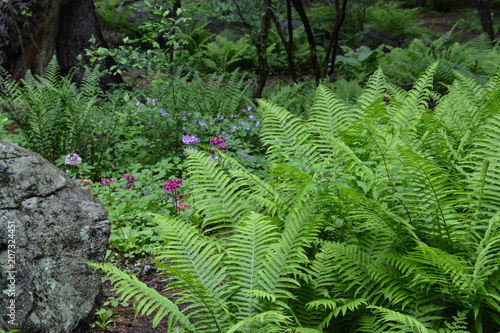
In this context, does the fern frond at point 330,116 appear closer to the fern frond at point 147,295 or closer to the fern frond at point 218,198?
the fern frond at point 218,198

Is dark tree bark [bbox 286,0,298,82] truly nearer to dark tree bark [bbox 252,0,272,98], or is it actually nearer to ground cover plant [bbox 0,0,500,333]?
dark tree bark [bbox 252,0,272,98]

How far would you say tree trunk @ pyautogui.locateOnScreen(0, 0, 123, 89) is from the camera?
5.54m

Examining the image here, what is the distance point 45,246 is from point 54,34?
5219mm

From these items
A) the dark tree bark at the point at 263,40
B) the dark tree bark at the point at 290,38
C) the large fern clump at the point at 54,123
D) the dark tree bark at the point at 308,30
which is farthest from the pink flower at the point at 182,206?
the dark tree bark at the point at 308,30

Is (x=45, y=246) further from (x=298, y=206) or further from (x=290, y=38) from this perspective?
(x=290, y=38)

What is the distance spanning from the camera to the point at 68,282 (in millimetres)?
1930

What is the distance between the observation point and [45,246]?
1.93 metres

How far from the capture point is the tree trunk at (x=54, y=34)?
218 inches

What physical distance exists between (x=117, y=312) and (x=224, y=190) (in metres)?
A: 0.99

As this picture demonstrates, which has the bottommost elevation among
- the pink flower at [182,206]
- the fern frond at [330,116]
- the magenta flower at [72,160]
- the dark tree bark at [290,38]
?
the pink flower at [182,206]

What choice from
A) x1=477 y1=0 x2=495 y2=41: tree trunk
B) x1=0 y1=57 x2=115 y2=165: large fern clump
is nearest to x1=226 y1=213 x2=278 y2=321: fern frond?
x1=0 y1=57 x2=115 y2=165: large fern clump

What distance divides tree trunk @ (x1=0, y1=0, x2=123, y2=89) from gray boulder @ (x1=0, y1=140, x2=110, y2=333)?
13.9 ft

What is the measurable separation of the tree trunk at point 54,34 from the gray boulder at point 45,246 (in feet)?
13.9

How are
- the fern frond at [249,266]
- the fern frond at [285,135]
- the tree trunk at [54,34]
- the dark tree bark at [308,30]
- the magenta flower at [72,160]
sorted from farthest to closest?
the tree trunk at [54,34] → the dark tree bark at [308,30] → the magenta flower at [72,160] → the fern frond at [285,135] → the fern frond at [249,266]
